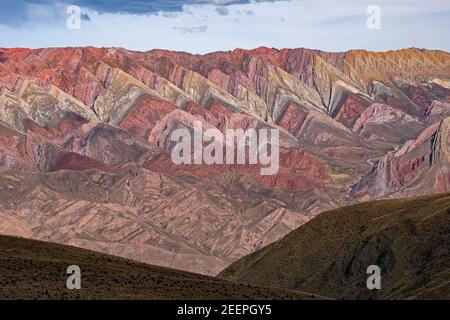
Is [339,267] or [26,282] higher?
[339,267]

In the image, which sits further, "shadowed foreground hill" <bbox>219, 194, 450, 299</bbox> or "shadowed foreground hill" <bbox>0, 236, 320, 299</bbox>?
"shadowed foreground hill" <bbox>219, 194, 450, 299</bbox>

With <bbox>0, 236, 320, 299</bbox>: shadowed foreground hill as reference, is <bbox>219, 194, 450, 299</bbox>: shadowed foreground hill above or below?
above

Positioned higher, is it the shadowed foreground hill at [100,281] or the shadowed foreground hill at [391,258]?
the shadowed foreground hill at [391,258]

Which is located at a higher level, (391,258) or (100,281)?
(391,258)

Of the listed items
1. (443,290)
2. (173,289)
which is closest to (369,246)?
(443,290)

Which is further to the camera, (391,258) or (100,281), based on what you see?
(391,258)
